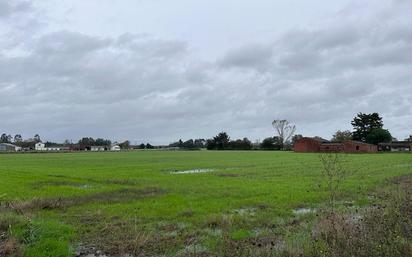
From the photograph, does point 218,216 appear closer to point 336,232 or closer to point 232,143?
point 336,232

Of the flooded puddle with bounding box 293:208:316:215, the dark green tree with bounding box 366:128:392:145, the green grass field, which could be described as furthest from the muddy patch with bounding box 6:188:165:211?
the dark green tree with bounding box 366:128:392:145

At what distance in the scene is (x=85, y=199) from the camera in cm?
2219

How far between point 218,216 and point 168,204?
4.38m

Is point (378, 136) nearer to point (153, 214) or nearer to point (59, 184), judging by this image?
point (59, 184)

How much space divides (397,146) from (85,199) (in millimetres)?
156076

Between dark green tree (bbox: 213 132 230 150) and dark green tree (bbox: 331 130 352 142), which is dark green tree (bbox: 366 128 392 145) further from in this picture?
dark green tree (bbox: 213 132 230 150)

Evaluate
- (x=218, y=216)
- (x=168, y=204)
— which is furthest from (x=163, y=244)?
(x=168, y=204)

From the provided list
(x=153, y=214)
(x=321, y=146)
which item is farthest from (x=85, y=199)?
(x=321, y=146)

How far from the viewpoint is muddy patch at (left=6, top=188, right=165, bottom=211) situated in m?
19.0

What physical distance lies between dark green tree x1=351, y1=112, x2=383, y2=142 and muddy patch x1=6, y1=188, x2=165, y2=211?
141m

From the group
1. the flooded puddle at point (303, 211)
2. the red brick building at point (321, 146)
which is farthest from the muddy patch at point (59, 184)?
the red brick building at point (321, 146)

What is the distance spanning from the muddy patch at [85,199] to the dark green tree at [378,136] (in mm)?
139157

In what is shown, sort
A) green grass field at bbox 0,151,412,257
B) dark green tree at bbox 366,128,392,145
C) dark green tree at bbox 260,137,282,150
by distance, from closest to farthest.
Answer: green grass field at bbox 0,151,412,257 < dark green tree at bbox 366,128,392,145 < dark green tree at bbox 260,137,282,150

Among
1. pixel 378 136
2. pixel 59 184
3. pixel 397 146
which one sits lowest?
pixel 59 184
